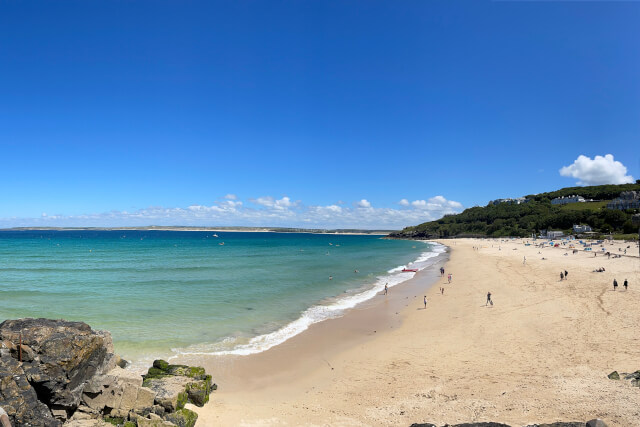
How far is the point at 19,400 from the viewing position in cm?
710

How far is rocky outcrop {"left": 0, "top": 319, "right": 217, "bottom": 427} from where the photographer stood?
7.29 meters

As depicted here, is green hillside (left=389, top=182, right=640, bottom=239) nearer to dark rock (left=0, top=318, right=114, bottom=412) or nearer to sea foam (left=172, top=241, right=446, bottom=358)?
sea foam (left=172, top=241, right=446, bottom=358)

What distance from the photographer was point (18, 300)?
84.2ft

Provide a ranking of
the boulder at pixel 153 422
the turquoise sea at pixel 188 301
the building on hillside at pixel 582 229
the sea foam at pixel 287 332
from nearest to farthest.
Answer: the boulder at pixel 153 422
the sea foam at pixel 287 332
the turquoise sea at pixel 188 301
the building on hillside at pixel 582 229

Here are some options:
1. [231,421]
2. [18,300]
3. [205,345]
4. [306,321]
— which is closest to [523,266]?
[306,321]


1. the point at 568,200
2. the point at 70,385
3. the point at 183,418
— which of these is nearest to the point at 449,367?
the point at 183,418

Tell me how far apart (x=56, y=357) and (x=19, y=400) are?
100 cm

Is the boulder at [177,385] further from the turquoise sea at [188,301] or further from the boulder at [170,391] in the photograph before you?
the turquoise sea at [188,301]

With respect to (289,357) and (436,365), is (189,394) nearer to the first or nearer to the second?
(289,357)

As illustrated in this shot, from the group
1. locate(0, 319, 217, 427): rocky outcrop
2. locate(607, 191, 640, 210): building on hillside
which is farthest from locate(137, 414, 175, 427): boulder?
locate(607, 191, 640, 210): building on hillside

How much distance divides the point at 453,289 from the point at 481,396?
21.2 m

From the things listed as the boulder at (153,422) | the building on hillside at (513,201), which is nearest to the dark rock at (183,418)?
the boulder at (153,422)

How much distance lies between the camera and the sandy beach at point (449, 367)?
9883 millimetres

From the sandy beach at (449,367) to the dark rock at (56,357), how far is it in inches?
137
